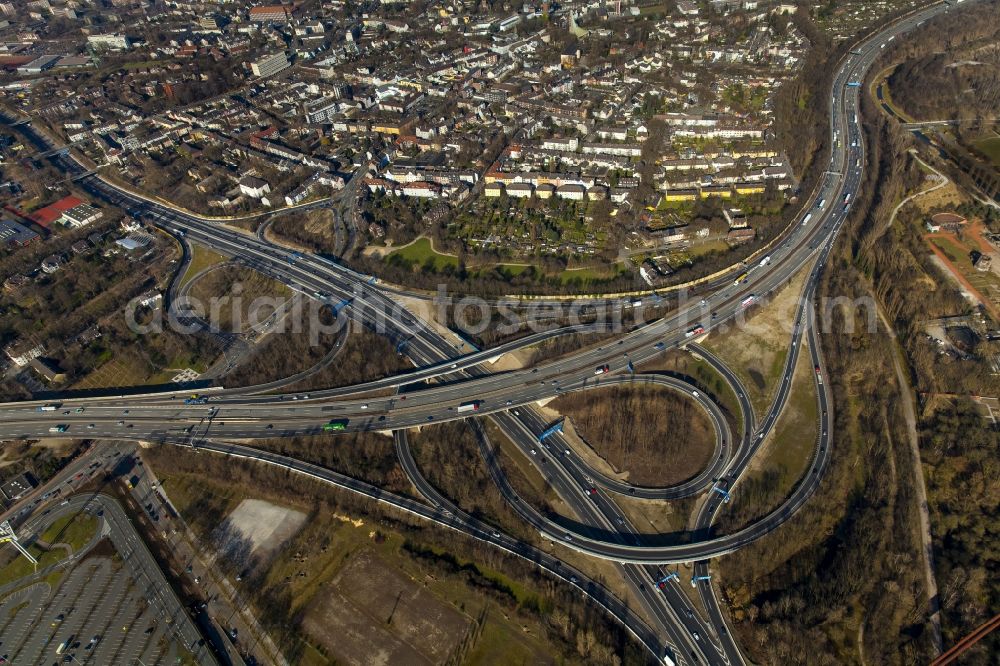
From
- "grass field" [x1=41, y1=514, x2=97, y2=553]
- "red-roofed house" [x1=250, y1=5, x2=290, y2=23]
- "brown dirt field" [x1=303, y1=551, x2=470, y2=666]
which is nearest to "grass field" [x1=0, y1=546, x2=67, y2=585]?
"grass field" [x1=41, y1=514, x2=97, y2=553]

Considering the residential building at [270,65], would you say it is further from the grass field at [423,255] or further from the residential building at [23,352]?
the residential building at [23,352]

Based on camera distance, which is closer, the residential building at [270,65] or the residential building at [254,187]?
the residential building at [254,187]

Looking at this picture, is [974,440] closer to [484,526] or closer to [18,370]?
[484,526]

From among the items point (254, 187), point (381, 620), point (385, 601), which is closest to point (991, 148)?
point (385, 601)

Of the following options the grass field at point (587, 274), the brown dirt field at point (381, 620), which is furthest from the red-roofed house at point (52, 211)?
the grass field at point (587, 274)

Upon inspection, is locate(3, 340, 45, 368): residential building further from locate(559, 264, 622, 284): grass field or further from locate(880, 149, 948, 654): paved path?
locate(880, 149, 948, 654): paved path

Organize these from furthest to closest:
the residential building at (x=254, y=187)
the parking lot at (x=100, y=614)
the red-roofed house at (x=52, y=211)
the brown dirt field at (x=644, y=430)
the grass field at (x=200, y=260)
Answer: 1. the residential building at (x=254, y=187)
2. the red-roofed house at (x=52, y=211)
3. the grass field at (x=200, y=260)
4. the brown dirt field at (x=644, y=430)
5. the parking lot at (x=100, y=614)
